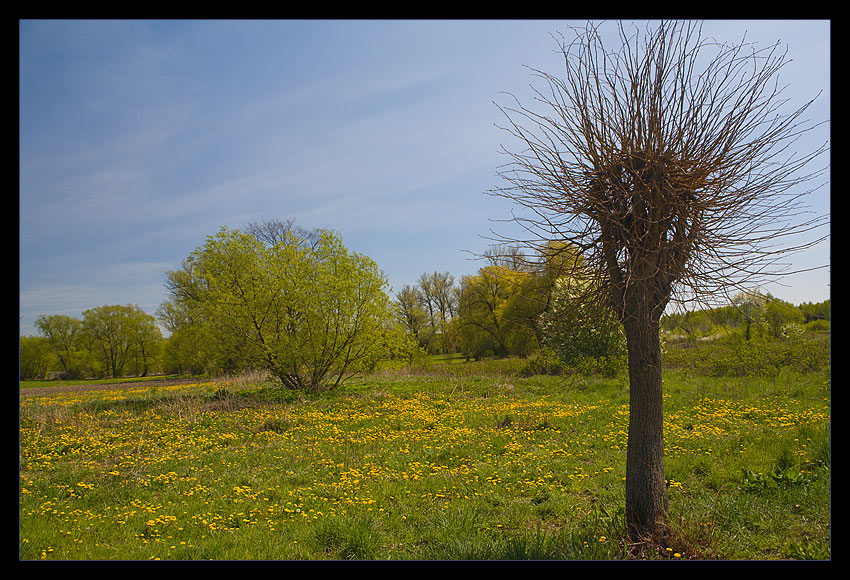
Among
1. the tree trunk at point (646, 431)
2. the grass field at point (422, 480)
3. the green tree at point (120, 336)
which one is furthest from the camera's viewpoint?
the green tree at point (120, 336)

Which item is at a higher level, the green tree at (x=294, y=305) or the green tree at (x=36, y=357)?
the green tree at (x=294, y=305)

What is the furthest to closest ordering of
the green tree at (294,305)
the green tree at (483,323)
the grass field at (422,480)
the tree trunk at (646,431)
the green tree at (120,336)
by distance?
the green tree at (483,323)
the green tree at (120,336)
the green tree at (294,305)
the grass field at (422,480)
the tree trunk at (646,431)

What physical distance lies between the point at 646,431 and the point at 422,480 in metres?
3.60

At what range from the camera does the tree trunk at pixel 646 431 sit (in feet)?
13.2

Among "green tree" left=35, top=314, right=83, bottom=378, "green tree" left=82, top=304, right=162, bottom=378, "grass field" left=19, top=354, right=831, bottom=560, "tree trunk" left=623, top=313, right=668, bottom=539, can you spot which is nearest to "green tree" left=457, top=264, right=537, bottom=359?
"grass field" left=19, top=354, right=831, bottom=560

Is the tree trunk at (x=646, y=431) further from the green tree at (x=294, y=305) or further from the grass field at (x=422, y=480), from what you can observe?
the green tree at (x=294, y=305)

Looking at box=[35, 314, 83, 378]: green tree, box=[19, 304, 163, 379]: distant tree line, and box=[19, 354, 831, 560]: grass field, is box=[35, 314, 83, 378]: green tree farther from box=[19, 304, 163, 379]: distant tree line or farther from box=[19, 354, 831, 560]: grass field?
box=[19, 354, 831, 560]: grass field

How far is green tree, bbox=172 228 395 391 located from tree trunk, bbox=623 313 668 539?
12.8 meters

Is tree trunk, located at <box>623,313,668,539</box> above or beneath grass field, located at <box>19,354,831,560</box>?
above

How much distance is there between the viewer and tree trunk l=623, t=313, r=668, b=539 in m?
4.04

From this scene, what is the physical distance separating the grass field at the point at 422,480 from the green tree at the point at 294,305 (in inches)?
129

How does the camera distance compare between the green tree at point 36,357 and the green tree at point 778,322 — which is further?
the green tree at point 36,357

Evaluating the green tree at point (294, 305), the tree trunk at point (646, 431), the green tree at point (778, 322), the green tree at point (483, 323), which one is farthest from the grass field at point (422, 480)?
the green tree at point (483, 323)
